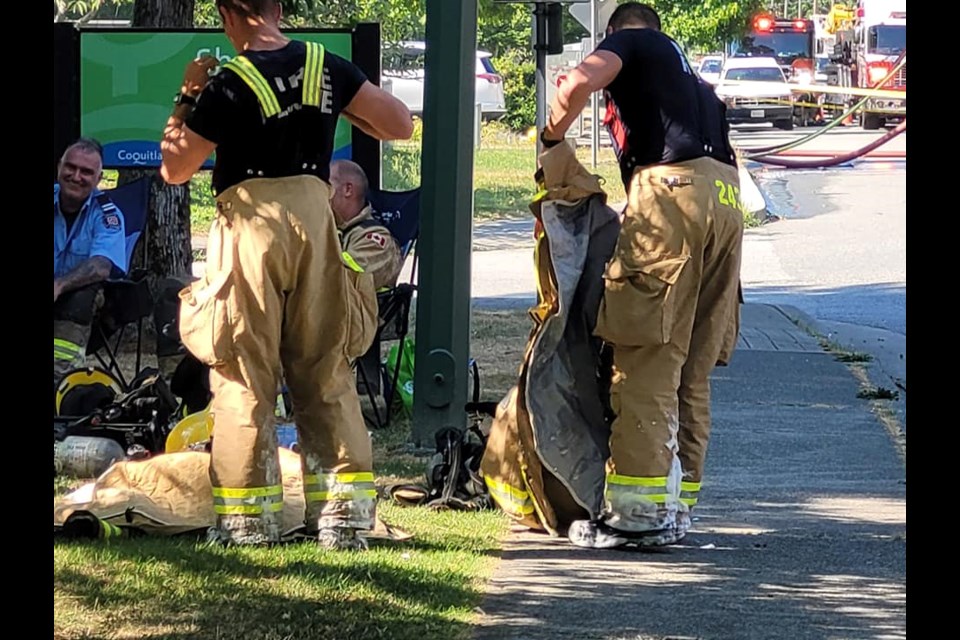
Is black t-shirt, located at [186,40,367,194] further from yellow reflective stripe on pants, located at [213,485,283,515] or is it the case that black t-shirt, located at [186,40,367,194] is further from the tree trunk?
the tree trunk

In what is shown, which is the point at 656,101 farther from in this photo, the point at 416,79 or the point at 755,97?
the point at 755,97

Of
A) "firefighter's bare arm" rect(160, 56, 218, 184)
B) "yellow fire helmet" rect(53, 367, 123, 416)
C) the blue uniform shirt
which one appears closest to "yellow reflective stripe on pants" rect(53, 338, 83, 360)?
"yellow fire helmet" rect(53, 367, 123, 416)

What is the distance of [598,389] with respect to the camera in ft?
19.5

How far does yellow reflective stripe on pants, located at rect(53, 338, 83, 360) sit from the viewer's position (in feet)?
24.8

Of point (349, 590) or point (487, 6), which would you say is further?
point (487, 6)

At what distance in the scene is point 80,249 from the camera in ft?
25.5

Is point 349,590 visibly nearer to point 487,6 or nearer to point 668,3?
point 487,6

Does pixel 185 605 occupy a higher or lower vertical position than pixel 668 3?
lower

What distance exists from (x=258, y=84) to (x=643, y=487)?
6.38 ft

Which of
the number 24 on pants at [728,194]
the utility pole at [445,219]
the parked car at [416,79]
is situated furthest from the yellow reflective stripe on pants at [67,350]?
the parked car at [416,79]

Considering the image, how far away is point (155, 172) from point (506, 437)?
4.90 m

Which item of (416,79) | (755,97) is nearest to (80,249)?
(416,79)
